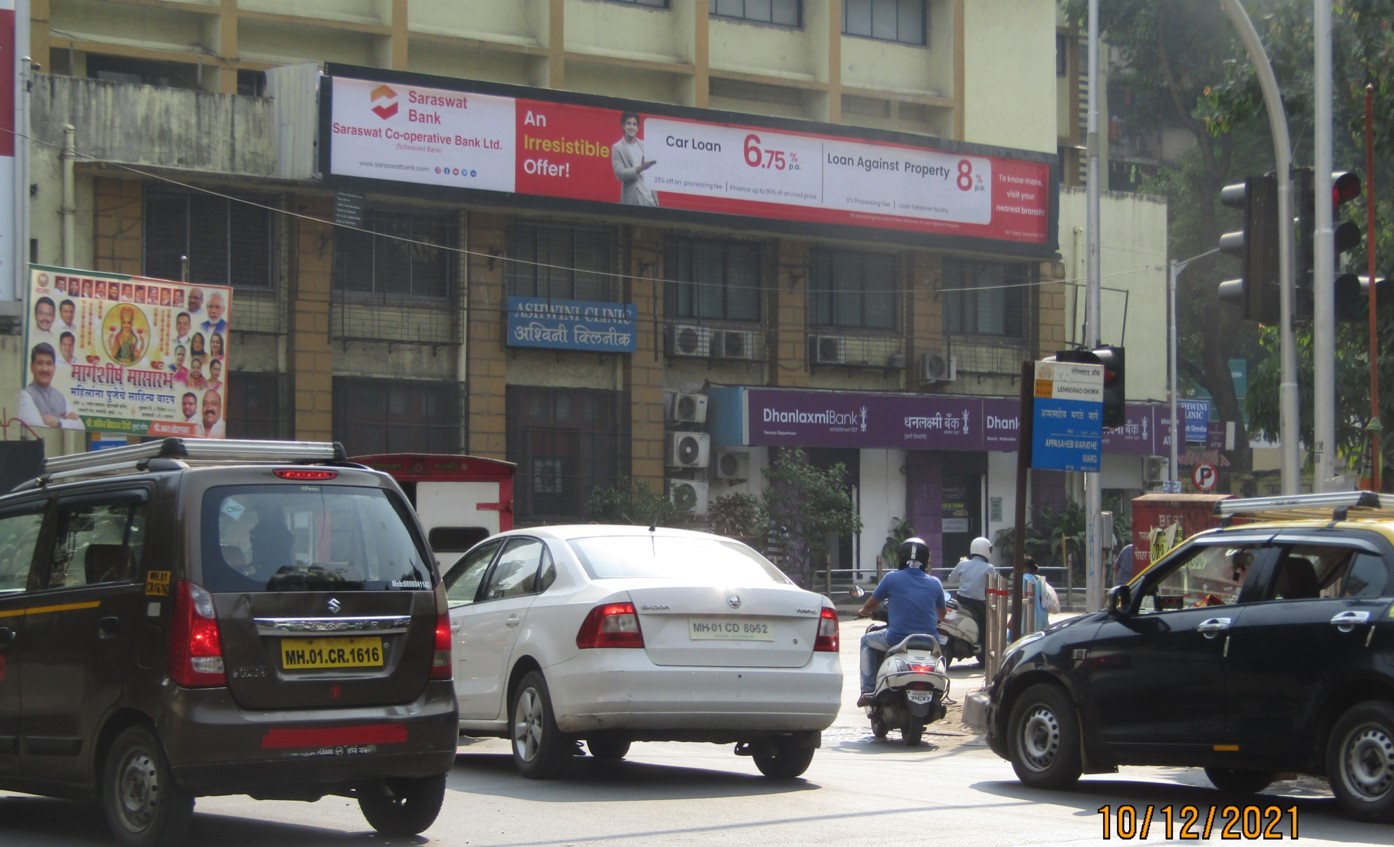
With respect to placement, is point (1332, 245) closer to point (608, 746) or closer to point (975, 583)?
point (608, 746)

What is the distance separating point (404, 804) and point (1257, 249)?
792 cm

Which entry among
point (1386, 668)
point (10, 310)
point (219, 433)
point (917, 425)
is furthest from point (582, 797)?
point (917, 425)

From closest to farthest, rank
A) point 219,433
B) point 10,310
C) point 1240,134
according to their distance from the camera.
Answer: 1. point 219,433
2. point 10,310
3. point 1240,134

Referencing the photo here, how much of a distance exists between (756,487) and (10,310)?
49.3 ft

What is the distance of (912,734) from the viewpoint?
1455cm

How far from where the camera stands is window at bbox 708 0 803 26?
3619 cm

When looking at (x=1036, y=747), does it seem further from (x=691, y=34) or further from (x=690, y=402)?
(x=691, y=34)

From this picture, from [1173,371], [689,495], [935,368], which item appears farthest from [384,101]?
[1173,371]

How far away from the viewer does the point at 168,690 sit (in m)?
7.68

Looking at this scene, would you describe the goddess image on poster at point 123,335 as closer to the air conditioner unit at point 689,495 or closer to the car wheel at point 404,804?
the air conditioner unit at point 689,495

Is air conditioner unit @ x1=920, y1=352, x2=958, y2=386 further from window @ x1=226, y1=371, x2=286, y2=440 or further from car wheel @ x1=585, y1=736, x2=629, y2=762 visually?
car wheel @ x1=585, y1=736, x2=629, y2=762

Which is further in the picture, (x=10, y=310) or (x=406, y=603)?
(x=10, y=310)

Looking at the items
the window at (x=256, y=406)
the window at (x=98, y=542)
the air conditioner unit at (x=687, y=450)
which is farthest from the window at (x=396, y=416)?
the window at (x=98, y=542)

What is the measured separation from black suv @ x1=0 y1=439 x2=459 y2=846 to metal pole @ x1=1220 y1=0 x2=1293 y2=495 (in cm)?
758
